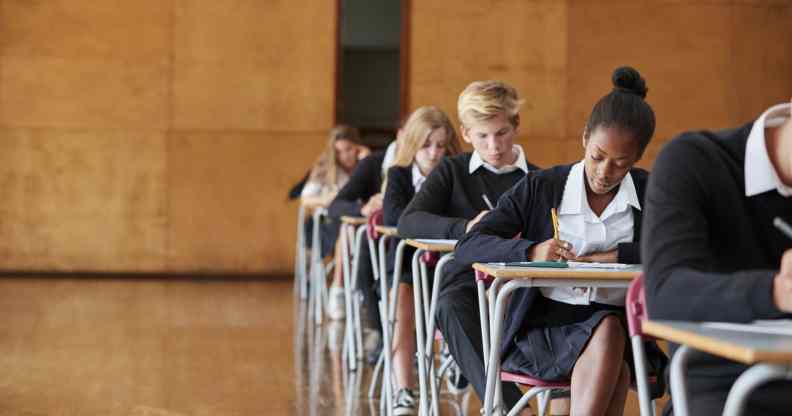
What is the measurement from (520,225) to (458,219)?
2.41 feet

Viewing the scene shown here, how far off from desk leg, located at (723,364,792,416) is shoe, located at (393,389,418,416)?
7.81ft

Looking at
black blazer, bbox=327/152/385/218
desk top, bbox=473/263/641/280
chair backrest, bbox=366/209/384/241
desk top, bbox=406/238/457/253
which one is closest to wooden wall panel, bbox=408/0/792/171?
black blazer, bbox=327/152/385/218

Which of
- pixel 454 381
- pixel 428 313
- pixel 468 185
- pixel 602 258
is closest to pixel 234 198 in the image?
pixel 454 381

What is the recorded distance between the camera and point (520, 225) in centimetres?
265

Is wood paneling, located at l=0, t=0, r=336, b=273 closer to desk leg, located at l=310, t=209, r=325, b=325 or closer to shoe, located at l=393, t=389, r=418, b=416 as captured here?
desk leg, located at l=310, t=209, r=325, b=325

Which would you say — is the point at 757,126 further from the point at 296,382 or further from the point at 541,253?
the point at 296,382

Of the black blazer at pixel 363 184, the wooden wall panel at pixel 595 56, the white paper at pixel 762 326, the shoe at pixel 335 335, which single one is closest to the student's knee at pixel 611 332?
the white paper at pixel 762 326

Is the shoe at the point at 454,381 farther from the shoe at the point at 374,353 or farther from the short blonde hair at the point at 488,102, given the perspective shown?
the short blonde hair at the point at 488,102

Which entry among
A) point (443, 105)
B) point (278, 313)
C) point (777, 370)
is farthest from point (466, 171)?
point (443, 105)

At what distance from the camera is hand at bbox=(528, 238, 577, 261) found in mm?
2393

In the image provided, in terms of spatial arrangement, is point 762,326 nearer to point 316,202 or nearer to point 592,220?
point 592,220

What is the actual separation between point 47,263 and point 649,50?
5089 millimetres

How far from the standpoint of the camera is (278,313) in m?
6.69

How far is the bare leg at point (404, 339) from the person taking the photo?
3.78 m
